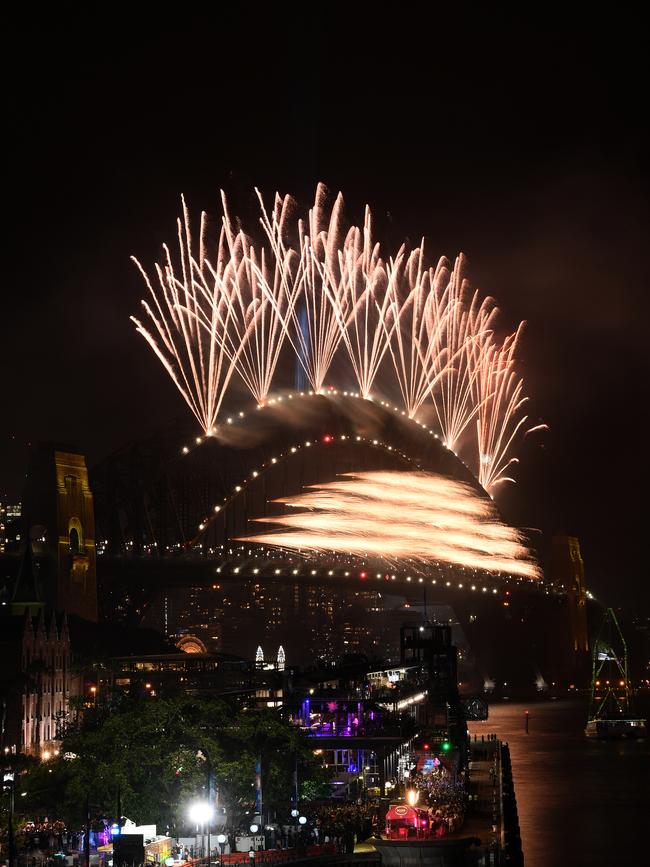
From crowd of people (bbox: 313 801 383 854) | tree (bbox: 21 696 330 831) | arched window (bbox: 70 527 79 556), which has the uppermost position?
arched window (bbox: 70 527 79 556)

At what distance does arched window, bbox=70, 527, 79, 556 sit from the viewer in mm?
88062

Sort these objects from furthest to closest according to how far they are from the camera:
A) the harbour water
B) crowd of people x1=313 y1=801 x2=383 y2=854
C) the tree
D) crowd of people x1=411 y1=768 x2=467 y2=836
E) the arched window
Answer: the arched window → the harbour water → crowd of people x1=411 y1=768 x2=467 y2=836 → the tree → crowd of people x1=313 y1=801 x2=383 y2=854

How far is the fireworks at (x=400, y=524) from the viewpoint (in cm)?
8231

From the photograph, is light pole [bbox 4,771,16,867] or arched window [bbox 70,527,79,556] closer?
light pole [bbox 4,771,16,867]

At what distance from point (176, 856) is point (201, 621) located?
122518 mm

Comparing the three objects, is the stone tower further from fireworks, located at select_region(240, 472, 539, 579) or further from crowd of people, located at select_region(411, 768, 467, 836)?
crowd of people, located at select_region(411, 768, 467, 836)

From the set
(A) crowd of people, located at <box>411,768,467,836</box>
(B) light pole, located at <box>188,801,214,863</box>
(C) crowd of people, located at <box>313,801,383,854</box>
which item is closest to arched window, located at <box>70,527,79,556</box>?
(A) crowd of people, located at <box>411,768,467,836</box>

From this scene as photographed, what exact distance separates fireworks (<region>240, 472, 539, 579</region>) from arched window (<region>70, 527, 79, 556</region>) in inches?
439

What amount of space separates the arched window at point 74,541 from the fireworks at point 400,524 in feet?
36.6

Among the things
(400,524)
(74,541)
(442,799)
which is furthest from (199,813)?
(74,541)

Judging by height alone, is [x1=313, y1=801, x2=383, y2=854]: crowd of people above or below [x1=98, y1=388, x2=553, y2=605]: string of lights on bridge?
below

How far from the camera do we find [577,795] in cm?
6003

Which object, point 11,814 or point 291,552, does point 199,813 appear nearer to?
point 11,814

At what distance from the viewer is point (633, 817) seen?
54.5m
